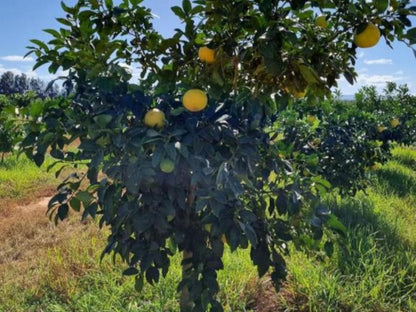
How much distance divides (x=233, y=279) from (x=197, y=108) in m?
1.58

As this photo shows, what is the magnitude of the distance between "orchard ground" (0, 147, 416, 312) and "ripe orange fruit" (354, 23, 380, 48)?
48.8 inches

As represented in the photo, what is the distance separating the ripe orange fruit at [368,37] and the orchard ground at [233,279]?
1.24 metres

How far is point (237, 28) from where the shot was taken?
1.23 metres

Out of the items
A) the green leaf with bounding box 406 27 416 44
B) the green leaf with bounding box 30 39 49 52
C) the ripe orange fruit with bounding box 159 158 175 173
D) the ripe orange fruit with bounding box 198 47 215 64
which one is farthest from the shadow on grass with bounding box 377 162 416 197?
the green leaf with bounding box 30 39 49 52

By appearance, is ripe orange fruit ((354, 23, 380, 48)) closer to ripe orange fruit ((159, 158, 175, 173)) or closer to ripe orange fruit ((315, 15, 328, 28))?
ripe orange fruit ((315, 15, 328, 28))

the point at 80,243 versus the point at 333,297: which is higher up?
the point at 80,243

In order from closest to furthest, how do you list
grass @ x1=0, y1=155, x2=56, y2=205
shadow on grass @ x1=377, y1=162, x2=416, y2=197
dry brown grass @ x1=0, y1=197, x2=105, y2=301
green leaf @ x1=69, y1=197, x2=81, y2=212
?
green leaf @ x1=69, y1=197, x2=81, y2=212 → dry brown grass @ x1=0, y1=197, x2=105, y2=301 → shadow on grass @ x1=377, y1=162, x2=416, y2=197 → grass @ x1=0, y1=155, x2=56, y2=205

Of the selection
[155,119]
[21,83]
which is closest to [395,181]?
[155,119]

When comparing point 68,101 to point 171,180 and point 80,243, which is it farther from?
point 80,243

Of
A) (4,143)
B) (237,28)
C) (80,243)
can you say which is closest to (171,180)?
(237,28)

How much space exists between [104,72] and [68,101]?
0.19 metres

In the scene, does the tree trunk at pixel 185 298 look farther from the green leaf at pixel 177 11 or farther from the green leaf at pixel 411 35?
A: the green leaf at pixel 411 35

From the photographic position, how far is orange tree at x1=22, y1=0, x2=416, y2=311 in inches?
43.6

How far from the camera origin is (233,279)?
246cm
